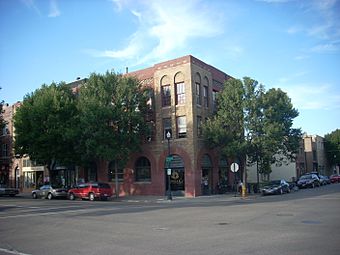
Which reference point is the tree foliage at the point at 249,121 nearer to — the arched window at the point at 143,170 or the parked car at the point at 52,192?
the arched window at the point at 143,170

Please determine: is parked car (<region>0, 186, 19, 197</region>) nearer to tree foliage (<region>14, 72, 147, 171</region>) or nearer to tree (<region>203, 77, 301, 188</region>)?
tree foliage (<region>14, 72, 147, 171</region>)

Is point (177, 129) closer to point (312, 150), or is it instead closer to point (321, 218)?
point (321, 218)

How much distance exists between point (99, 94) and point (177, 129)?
8204mm

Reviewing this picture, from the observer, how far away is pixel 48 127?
39312 millimetres

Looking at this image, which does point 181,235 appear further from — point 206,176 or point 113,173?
point 113,173

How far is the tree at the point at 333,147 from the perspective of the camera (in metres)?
88.8

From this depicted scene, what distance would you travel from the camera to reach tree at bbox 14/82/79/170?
39094mm

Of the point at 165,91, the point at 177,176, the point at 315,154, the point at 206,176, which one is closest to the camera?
the point at 177,176

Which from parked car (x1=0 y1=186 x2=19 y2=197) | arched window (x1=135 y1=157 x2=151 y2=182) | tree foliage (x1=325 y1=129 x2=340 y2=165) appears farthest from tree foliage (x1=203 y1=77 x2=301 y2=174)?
tree foliage (x1=325 y1=129 x2=340 y2=165)

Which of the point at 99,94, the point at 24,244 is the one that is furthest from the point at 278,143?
the point at 24,244

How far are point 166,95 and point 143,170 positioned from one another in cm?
807

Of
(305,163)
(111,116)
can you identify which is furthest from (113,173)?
(305,163)

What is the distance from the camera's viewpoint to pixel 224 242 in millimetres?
10672

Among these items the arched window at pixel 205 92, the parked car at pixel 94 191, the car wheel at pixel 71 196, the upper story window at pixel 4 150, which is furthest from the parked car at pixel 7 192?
the arched window at pixel 205 92
